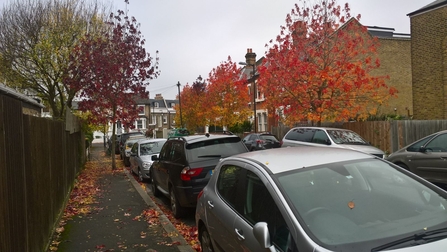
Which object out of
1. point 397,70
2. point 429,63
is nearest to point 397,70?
point 397,70

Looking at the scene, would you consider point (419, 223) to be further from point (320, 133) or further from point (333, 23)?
point (333, 23)

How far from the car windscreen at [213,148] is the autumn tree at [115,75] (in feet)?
34.3

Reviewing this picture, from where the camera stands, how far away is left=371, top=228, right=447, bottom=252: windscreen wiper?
2.59 meters

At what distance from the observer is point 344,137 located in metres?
12.6

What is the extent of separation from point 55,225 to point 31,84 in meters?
17.8

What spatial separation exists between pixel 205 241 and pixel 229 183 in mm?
1008

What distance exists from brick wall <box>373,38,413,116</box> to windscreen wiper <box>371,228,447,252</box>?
27586 mm

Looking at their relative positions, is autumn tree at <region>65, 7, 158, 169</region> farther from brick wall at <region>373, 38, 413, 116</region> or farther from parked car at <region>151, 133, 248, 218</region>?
brick wall at <region>373, 38, 413, 116</region>

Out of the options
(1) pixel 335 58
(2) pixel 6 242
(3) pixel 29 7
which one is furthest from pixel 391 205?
(3) pixel 29 7

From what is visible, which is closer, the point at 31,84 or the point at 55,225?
the point at 55,225

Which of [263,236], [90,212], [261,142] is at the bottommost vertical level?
[90,212]

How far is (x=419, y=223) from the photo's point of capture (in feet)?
9.61

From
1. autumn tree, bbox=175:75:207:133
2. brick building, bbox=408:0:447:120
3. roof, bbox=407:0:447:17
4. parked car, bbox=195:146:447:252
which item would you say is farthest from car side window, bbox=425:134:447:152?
autumn tree, bbox=175:75:207:133

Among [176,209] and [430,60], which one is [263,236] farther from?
[430,60]
